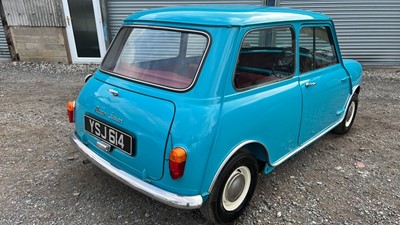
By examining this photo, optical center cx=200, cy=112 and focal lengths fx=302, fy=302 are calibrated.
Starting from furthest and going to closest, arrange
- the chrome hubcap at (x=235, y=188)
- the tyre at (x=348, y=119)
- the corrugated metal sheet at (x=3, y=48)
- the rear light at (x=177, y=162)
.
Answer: the corrugated metal sheet at (x=3, y=48)
the tyre at (x=348, y=119)
the chrome hubcap at (x=235, y=188)
the rear light at (x=177, y=162)

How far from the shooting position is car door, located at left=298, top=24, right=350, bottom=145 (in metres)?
3.03

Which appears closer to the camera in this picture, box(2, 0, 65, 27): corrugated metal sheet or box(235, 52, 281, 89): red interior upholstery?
box(235, 52, 281, 89): red interior upholstery

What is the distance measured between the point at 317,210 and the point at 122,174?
1.81 m

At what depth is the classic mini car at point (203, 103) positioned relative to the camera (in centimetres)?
217

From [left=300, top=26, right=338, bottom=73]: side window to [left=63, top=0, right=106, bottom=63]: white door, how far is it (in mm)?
5999

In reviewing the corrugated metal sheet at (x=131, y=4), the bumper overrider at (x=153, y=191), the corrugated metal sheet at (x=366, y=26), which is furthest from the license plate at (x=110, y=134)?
the corrugated metal sheet at (x=366, y=26)

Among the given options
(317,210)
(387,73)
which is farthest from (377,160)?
(387,73)

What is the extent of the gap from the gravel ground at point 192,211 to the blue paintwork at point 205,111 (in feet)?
1.59

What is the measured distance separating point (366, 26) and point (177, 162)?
25.3ft

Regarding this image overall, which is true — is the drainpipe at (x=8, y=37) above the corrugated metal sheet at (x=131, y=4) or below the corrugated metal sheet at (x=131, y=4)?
below

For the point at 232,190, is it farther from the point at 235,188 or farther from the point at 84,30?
the point at 84,30

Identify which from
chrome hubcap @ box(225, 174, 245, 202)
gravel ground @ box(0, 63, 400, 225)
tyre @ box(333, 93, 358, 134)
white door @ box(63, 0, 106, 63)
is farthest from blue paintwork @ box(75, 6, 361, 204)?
white door @ box(63, 0, 106, 63)

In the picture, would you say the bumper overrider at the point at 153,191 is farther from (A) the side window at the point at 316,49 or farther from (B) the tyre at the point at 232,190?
(A) the side window at the point at 316,49

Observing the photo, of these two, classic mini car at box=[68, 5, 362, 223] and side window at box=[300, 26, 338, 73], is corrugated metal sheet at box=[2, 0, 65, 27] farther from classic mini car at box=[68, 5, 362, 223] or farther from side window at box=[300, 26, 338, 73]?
side window at box=[300, 26, 338, 73]
